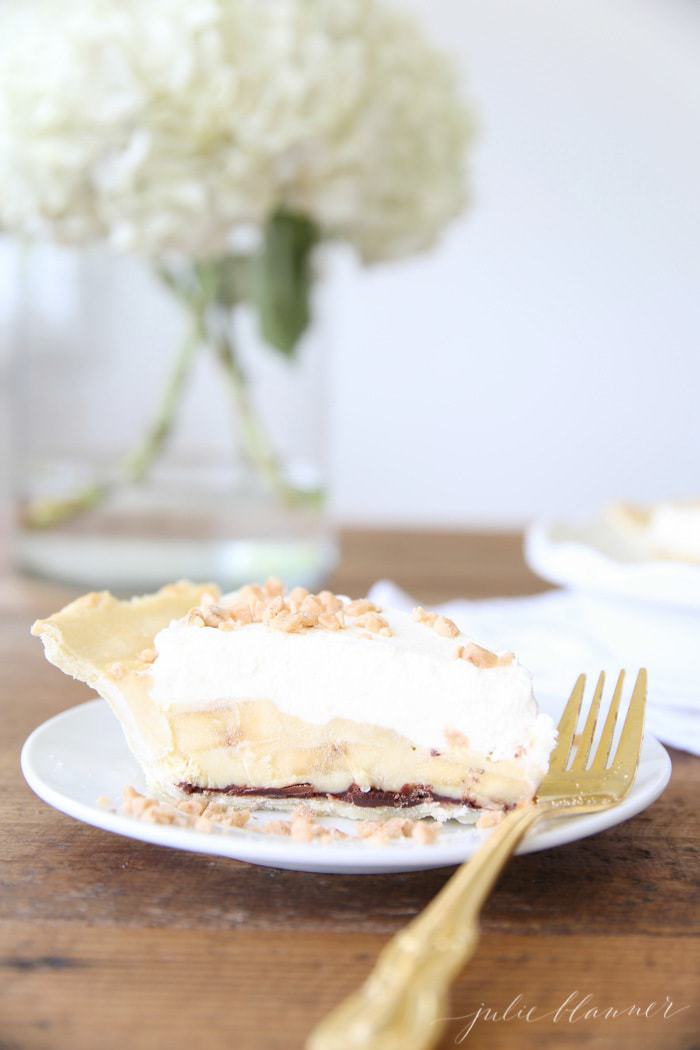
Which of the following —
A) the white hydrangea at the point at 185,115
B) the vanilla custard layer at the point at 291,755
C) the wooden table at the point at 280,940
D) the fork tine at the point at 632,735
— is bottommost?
the wooden table at the point at 280,940

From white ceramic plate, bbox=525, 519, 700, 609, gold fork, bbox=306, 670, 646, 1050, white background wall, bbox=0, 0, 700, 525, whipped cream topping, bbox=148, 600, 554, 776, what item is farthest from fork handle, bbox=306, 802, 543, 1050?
white background wall, bbox=0, 0, 700, 525

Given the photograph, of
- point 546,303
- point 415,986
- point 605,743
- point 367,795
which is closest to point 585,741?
point 605,743

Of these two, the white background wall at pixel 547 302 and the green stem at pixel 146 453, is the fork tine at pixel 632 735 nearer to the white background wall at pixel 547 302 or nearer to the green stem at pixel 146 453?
the green stem at pixel 146 453

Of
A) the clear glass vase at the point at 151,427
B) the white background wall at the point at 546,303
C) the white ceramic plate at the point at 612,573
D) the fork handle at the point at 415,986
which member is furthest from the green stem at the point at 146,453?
the white background wall at the point at 546,303

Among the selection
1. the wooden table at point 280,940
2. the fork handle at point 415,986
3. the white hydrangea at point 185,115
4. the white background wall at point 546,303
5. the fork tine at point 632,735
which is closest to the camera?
the fork handle at point 415,986

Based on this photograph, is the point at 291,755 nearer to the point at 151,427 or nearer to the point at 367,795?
the point at 367,795

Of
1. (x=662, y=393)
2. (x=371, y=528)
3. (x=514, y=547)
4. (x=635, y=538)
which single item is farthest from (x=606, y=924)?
(x=662, y=393)
